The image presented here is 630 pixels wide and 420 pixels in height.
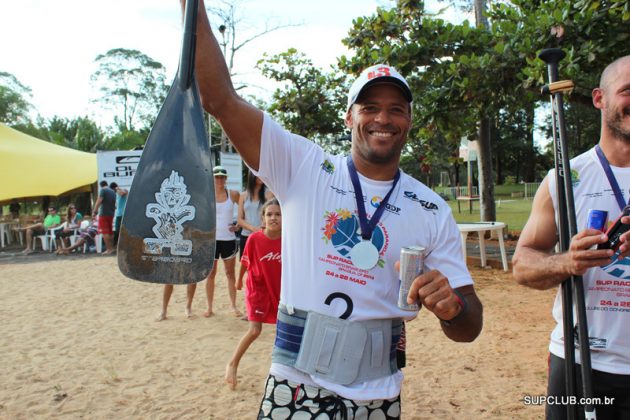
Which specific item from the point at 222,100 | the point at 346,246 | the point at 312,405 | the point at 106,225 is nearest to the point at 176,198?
the point at 222,100

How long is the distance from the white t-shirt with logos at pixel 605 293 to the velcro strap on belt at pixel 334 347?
0.90 m

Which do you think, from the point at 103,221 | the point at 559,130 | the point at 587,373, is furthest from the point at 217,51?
the point at 103,221

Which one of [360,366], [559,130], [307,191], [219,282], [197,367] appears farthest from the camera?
[219,282]

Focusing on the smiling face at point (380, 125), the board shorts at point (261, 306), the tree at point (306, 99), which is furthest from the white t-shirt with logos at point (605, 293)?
the tree at point (306, 99)

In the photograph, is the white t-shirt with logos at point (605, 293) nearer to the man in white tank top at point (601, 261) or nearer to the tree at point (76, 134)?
the man in white tank top at point (601, 261)

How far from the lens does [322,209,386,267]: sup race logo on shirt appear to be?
1905mm

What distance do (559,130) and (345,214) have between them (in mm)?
1058

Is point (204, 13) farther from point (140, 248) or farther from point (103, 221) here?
point (103, 221)

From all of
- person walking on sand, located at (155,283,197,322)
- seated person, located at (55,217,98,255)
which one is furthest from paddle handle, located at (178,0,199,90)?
seated person, located at (55,217,98,255)

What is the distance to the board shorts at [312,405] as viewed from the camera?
183 centimetres

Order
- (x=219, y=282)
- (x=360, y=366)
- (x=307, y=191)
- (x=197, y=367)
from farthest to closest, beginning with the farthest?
(x=219, y=282) < (x=197, y=367) < (x=307, y=191) < (x=360, y=366)

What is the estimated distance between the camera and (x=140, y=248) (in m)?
1.90

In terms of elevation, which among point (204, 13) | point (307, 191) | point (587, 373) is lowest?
point (587, 373)

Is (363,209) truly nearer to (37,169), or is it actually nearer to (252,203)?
(252,203)
